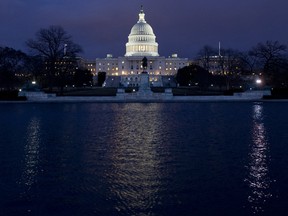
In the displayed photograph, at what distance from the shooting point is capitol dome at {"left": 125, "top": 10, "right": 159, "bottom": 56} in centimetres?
15212

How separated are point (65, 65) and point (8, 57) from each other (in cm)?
1515

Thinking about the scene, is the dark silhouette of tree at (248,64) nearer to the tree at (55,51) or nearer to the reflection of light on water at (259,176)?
the tree at (55,51)

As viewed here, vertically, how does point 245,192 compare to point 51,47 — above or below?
below

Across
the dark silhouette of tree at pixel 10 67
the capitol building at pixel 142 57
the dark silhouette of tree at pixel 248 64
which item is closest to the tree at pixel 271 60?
the dark silhouette of tree at pixel 248 64

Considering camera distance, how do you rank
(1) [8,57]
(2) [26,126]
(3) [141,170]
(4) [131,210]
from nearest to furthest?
(4) [131,210], (3) [141,170], (2) [26,126], (1) [8,57]

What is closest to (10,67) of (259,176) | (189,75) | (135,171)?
(189,75)

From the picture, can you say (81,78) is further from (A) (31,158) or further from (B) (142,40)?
(A) (31,158)

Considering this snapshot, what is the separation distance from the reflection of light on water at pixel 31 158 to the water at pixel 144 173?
0.08 ft

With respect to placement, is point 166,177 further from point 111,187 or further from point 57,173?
point 57,173

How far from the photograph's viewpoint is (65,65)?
60.7 metres

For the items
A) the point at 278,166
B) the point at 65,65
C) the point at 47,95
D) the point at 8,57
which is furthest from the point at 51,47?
the point at 278,166

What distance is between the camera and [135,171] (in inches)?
434

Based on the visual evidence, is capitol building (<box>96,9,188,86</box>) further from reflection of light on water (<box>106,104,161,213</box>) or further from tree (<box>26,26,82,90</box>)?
reflection of light on water (<box>106,104,161,213</box>)

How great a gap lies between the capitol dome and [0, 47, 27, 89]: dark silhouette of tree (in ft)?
250
